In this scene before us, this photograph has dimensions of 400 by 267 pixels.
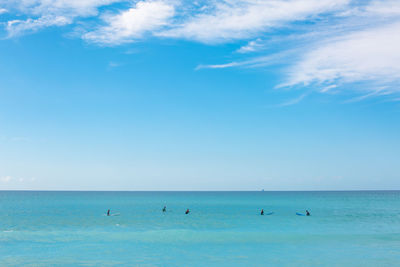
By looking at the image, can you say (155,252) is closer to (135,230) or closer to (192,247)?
(192,247)

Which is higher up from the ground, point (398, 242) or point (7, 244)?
point (398, 242)

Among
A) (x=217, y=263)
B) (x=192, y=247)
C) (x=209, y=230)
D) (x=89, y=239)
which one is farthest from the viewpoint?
(x=209, y=230)

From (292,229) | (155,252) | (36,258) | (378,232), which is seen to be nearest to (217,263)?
(155,252)

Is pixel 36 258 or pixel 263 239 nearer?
pixel 36 258

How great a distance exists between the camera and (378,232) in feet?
131

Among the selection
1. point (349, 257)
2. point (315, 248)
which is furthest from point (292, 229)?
point (349, 257)

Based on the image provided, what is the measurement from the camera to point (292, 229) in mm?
43094

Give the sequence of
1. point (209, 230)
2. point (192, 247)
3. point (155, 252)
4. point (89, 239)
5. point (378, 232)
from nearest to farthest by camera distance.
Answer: point (155, 252), point (192, 247), point (89, 239), point (378, 232), point (209, 230)

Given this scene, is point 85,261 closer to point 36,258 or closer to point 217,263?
point 36,258

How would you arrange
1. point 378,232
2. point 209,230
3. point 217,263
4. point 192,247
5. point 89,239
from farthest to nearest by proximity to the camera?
point 209,230 < point 378,232 < point 89,239 < point 192,247 < point 217,263

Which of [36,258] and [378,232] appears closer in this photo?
[36,258]

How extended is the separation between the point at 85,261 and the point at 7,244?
11.5 metres

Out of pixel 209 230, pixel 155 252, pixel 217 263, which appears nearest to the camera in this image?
pixel 217 263

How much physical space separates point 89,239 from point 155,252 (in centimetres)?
977
